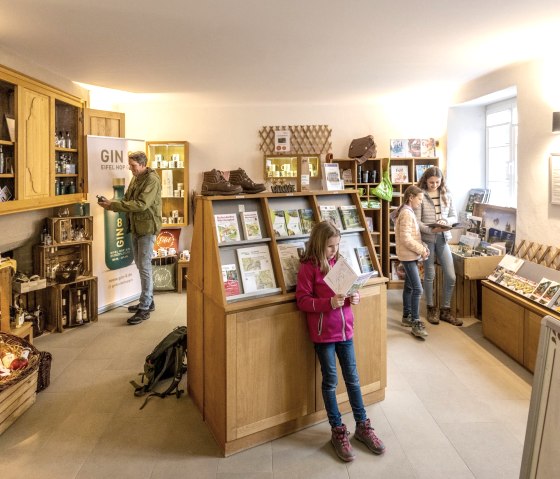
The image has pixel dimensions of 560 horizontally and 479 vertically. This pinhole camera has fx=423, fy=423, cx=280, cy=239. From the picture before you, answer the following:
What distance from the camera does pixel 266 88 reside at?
518 cm

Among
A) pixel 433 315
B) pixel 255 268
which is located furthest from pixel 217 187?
pixel 433 315

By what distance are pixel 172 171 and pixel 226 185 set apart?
12.3 feet

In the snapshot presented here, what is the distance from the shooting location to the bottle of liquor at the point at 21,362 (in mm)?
2866

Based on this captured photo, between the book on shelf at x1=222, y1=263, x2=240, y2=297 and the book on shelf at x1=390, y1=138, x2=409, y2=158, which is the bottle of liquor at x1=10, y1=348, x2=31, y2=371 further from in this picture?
the book on shelf at x1=390, y1=138, x2=409, y2=158

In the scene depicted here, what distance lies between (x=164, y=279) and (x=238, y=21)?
3919mm

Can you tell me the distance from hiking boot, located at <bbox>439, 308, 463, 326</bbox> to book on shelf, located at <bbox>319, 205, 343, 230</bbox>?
2.40 m

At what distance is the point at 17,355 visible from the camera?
9.74 ft

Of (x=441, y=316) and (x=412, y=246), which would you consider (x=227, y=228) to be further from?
(x=441, y=316)

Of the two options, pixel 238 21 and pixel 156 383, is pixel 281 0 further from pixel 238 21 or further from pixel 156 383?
pixel 156 383

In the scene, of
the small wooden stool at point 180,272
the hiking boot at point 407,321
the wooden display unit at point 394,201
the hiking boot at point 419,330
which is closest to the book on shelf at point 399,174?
the wooden display unit at point 394,201

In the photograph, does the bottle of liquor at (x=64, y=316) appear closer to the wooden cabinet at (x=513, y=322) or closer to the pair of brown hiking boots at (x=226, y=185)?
the pair of brown hiking boots at (x=226, y=185)

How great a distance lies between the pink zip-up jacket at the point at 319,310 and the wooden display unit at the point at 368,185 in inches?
144

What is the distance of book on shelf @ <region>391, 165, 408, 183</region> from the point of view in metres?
6.08

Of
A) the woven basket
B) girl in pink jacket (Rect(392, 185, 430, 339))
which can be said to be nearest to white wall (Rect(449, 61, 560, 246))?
girl in pink jacket (Rect(392, 185, 430, 339))
